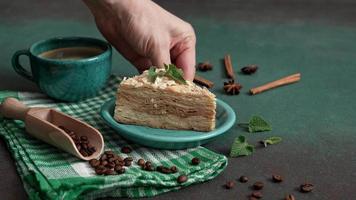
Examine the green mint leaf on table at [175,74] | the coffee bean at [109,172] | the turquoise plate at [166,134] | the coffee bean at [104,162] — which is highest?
the green mint leaf on table at [175,74]

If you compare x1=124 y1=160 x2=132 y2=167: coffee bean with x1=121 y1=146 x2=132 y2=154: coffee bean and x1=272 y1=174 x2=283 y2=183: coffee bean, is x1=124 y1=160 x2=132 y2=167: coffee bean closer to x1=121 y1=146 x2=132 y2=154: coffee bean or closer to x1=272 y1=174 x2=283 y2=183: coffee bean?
x1=121 y1=146 x2=132 y2=154: coffee bean

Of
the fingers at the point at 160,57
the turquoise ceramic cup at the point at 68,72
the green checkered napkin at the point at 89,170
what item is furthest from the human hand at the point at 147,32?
the green checkered napkin at the point at 89,170

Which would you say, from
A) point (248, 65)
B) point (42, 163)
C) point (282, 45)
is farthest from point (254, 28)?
point (42, 163)

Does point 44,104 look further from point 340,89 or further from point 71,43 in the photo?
point 340,89

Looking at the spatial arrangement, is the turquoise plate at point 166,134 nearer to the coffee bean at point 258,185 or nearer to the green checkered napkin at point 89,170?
the green checkered napkin at point 89,170

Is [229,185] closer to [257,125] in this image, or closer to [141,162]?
[141,162]

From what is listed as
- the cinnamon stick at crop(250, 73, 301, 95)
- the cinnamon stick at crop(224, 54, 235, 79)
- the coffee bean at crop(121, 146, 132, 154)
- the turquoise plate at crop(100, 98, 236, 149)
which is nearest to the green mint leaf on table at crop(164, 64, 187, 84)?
the turquoise plate at crop(100, 98, 236, 149)
